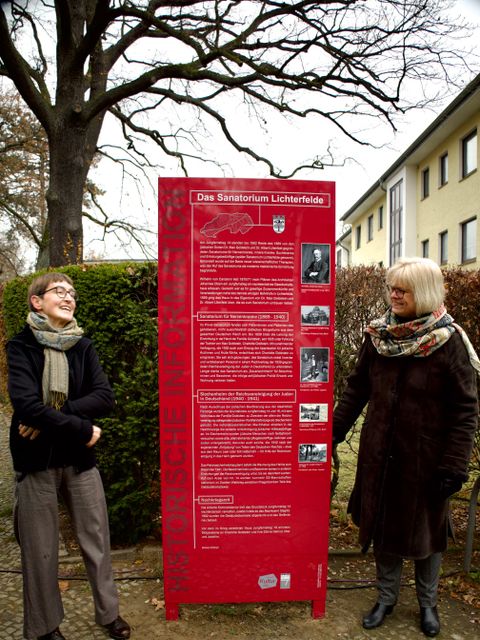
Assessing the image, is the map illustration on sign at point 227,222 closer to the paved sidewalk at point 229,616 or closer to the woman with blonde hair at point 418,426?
the woman with blonde hair at point 418,426

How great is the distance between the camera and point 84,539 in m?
2.79

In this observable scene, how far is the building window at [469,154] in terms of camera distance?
18.6 meters

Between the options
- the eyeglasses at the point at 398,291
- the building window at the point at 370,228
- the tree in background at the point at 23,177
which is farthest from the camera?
the building window at the point at 370,228

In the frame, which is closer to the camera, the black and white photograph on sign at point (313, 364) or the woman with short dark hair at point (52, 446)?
the woman with short dark hair at point (52, 446)

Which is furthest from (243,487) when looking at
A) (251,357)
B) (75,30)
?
(75,30)

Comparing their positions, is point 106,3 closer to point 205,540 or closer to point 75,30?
point 75,30

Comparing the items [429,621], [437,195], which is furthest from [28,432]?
[437,195]

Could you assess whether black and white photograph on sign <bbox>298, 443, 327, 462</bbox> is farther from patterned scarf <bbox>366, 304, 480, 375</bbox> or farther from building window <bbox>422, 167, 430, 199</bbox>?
building window <bbox>422, 167, 430, 199</bbox>

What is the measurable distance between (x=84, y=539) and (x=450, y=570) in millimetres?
2633

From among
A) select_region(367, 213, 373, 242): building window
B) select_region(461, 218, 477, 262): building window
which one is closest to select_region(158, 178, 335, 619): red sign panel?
select_region(461, 218, 477, 262): building window

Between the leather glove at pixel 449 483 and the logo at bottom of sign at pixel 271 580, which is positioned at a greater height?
the leather glove at pixel 449 483

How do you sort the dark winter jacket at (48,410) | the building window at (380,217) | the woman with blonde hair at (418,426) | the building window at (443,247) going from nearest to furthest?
the dark winter jacket at (48,410)
the woman with blonde hair at (418,426)
the building window at (443,247)
the building window at (380,217)

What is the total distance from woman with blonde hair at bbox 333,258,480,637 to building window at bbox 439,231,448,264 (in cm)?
2061

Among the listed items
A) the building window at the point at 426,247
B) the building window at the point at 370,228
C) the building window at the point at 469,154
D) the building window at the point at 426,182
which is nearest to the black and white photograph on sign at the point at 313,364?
the building window at the point at 469,154
